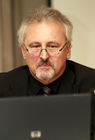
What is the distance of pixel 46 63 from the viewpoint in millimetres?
1162

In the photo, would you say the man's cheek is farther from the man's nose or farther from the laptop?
the laptop

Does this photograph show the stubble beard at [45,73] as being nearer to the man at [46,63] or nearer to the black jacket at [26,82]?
the man at [46,63]

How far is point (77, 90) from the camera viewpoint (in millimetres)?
1317

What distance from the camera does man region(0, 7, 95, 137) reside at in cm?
118

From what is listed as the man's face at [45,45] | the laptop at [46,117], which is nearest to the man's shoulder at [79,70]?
the man's face at [45,45]

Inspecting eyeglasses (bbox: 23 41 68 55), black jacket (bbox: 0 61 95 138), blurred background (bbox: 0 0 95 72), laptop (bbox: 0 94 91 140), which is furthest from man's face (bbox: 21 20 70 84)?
blurred background (bbox: 0 0 95 72)

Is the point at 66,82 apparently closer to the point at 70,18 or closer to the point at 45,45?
the point at 45,45

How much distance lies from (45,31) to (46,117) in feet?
1.90

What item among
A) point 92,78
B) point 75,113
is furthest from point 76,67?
point 75,113

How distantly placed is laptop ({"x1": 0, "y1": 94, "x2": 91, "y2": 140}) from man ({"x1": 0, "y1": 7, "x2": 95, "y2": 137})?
47 cm

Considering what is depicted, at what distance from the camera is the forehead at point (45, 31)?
117cm

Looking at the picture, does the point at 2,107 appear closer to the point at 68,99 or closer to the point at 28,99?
the point at 28,99

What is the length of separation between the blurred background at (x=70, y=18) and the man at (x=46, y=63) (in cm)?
47

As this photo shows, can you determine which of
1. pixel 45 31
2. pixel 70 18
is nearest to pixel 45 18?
pixel 45 31
